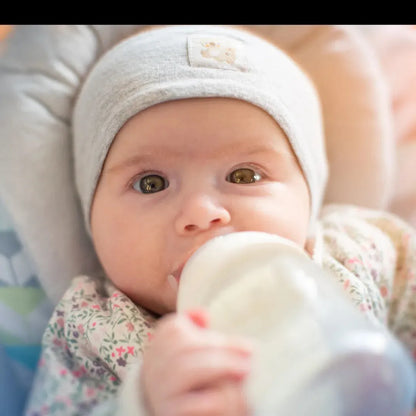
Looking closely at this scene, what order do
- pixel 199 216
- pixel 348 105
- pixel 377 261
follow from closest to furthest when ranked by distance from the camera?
pixel 199 216
pixel 377 261
pixel 348 105

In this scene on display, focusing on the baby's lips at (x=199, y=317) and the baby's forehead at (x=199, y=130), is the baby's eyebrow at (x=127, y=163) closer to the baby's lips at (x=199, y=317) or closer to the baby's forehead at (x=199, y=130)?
the baby's forehead at (x=199, y=130)

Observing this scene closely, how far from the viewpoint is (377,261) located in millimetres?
1122

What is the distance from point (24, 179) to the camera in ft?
3.65

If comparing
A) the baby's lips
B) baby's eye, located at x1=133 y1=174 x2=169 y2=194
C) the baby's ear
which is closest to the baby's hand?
the baby's lips

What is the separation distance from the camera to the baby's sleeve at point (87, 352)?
0.87 meters

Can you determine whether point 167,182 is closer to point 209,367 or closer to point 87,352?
point 87,352

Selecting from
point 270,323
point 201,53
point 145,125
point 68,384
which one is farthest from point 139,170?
point 270,323

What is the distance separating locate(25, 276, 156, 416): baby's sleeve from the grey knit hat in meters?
0.20

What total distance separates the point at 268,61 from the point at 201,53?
0.47ft

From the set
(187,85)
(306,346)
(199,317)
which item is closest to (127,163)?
(187,85)

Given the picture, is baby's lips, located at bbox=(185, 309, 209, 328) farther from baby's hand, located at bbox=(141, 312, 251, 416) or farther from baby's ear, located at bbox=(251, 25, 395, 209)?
baby's ear, located at bbox=(251, 25, 395, 209)

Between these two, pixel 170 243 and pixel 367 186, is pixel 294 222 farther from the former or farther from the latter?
pixel 367 186

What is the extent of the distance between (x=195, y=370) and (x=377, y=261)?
675 mm

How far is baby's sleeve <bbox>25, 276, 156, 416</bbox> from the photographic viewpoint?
87 cm
